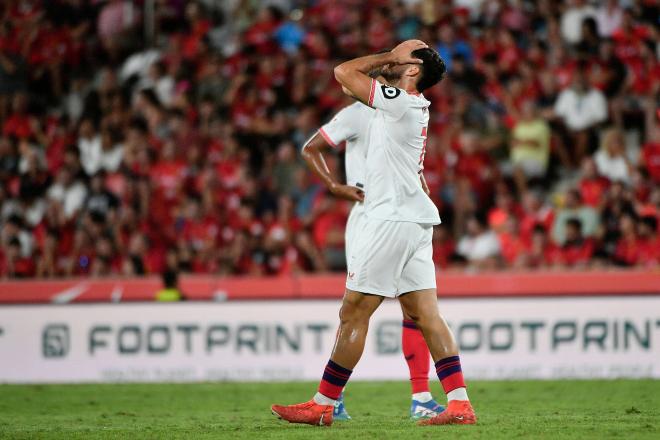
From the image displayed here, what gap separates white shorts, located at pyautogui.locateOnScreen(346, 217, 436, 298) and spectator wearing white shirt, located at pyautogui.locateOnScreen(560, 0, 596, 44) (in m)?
10.2

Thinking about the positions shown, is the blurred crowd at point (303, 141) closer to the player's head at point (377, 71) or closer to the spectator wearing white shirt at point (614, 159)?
the spectator wearing white shirt at point (614, 159)

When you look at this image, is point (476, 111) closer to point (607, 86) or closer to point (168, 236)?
point (607, 86)

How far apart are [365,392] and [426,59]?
4.78 metres

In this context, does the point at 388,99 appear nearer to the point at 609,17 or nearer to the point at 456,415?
the point at 456,415

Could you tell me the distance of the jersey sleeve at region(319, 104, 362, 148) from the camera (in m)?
8.21

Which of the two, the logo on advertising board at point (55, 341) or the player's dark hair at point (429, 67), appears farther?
the logo on advertising board at point (55, 341)

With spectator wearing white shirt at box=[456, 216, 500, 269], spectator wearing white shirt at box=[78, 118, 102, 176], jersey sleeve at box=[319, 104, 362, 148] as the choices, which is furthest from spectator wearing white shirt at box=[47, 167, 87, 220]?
jersey sleeve at box=[319, 104, 362, 148]

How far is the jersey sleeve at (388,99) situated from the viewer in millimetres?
6992

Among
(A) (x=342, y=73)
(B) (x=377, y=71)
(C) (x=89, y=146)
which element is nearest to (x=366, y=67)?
(A) (x=342, y=73)

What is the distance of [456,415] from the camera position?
712 cm

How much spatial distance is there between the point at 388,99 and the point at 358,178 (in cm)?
130

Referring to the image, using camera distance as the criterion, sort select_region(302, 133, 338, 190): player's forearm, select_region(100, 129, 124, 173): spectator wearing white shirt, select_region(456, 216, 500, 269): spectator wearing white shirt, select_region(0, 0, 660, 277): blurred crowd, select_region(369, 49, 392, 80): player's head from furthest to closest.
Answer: select_region(100, 129, 124, 173): spectator wearing white shirt, select_region(0, 0, 660, 277): blurred crowd, select_region(456, 216, 500, 269): spectator wearing white shirt, select_region(302, 133, 338, 190): player's forearm, select_region(369, 49, 392, 80): player's head

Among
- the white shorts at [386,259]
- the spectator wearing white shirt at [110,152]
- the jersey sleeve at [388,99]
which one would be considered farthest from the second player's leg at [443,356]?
the spectator wearing white shirt at [110,152]

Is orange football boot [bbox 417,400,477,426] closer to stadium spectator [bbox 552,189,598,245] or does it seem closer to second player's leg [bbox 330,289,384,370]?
second player's leg [bbox 330,289,384,370]
